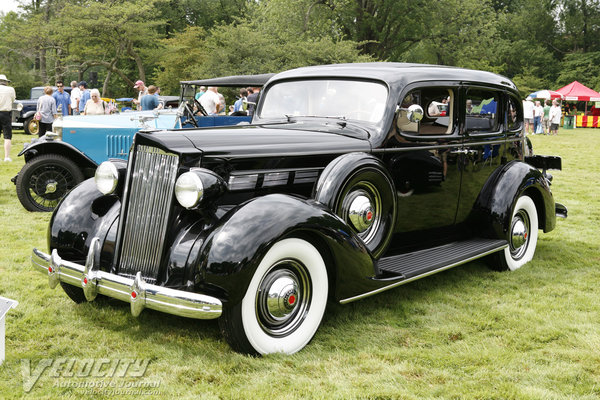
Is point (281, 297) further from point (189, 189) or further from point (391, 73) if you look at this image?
point (391, 73)

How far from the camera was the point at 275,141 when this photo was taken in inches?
152

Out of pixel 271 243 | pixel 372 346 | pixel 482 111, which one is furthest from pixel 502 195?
pixel 271 243

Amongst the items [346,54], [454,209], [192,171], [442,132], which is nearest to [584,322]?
[454,209]

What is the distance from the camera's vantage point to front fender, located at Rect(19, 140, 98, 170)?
771 cm

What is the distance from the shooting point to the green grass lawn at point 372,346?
9.77 ft

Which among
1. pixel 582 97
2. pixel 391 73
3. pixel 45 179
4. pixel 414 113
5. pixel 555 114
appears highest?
pixel 582 97

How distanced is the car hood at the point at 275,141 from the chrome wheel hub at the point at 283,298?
2.58ft

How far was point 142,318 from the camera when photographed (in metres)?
3.89

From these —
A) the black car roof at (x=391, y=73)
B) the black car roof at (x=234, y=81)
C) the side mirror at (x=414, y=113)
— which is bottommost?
the side mirror at (x=414, y=113)

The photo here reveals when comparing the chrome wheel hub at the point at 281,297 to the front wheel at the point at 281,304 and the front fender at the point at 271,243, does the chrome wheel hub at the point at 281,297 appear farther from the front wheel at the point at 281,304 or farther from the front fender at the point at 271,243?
the front fender at the point at 271,243

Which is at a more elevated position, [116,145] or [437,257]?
[116,145]

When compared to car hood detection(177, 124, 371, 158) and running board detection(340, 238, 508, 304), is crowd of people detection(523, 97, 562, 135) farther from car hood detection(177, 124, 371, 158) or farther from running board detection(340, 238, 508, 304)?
car hood detection(177, 124, 371, 158)

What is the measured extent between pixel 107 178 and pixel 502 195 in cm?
337

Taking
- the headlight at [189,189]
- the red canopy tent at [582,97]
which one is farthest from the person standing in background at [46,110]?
the red canopy tent at [582,97]
